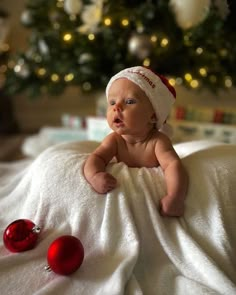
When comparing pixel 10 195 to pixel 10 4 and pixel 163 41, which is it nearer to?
pixel 163 41

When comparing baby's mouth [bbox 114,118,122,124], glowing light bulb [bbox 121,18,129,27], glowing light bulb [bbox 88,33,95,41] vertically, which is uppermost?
glowing light bulb [bbox 121,18,129,27]

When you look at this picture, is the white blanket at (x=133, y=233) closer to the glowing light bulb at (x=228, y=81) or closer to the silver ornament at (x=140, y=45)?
the silver ornament at (x=140, y=45)

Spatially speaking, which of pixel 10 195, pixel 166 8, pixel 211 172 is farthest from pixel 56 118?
pixel 211 172

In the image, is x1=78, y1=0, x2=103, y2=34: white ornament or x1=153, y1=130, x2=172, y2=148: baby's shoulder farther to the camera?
x1=78, y1=0, x2=103, y2=34: white ornament

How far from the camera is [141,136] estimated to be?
87 centimetres

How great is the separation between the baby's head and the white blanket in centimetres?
14

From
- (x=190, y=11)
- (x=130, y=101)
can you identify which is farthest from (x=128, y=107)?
(x=190, y=11)

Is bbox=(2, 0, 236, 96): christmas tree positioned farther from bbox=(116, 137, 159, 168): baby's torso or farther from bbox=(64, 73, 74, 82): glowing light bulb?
bbox=(116, 137, 159, 168): baby's torso

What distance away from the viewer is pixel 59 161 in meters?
0.88

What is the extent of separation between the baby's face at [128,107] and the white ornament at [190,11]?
2.07ft

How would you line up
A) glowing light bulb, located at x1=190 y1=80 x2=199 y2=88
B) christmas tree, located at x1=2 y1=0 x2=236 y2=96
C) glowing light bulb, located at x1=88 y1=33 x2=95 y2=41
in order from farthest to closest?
glowing light bulb, located at x1=190 y1=80 x2=199 y2=88 < glowing light bulb, located at x1=88 y1=33 x2=95 y2=41 < christmas tree, located at x1=2 y1=0 x2=236 y2=96

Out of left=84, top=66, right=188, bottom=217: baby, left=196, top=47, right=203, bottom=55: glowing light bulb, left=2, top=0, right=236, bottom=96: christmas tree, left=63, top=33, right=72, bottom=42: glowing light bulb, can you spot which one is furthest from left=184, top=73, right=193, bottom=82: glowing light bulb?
left=84, top=66, right=188, bottom=217: baby

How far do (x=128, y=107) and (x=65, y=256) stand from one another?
35 cm

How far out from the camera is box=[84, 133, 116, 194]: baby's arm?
0.79 m
